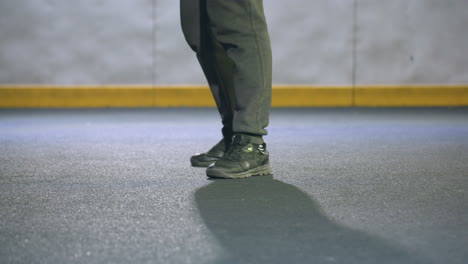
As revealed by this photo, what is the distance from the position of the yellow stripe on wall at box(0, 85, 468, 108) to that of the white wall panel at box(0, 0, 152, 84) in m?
0.09

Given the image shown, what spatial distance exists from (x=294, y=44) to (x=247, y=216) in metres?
Answer: 4.17

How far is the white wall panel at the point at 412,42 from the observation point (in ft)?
18.2

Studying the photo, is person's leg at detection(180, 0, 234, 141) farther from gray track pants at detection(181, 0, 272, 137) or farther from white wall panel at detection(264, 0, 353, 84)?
white wall panel at detection(264, 0, 353, 84)

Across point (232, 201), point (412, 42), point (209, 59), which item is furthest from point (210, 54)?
point (412, 42)

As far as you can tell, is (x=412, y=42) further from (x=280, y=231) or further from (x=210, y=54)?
(x=280, y=231)

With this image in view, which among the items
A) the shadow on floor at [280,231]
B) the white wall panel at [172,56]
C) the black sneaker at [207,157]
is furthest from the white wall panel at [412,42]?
the shadow on floor at [280,231]

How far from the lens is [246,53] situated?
6.88 feet

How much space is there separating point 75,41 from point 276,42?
1.62 meters

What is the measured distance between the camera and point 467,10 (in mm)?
5598

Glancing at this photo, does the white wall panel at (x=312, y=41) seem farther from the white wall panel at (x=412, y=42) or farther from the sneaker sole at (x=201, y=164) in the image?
the sneaker sole at (x=201, y=164)

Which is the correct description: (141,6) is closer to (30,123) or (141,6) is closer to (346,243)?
(30,123)

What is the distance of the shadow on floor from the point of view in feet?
3.82

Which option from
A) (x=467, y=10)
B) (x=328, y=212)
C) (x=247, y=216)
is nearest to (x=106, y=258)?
(x=247, y=216)

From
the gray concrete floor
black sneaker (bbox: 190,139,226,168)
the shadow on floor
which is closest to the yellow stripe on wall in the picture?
the gray concrete floor
